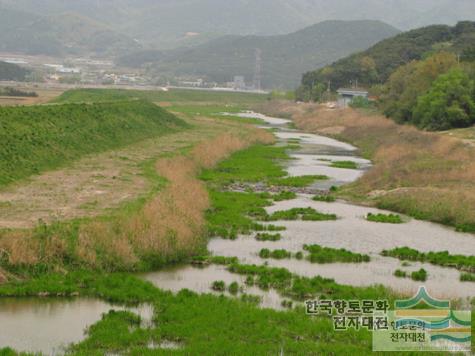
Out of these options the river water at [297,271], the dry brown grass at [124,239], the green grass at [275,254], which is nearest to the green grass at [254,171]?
the river water at [297,271]

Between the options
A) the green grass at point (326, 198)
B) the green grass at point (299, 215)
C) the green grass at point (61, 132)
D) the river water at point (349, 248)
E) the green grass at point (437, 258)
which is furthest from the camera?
the green grass at point (326, 198)

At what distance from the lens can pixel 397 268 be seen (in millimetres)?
24625

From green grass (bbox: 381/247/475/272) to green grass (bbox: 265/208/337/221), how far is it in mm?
6441

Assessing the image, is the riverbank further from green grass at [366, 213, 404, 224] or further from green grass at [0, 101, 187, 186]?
green grass at [0, 101, 187, 186]

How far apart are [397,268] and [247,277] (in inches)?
230

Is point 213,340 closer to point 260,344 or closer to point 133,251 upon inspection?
point 260,344

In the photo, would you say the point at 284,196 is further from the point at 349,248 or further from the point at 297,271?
the point at 297,271

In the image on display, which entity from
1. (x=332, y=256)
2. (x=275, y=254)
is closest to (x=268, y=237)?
(x=275, y=254)

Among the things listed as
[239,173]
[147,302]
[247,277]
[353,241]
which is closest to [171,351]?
[147,302]

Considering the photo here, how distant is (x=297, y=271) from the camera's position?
23.5m

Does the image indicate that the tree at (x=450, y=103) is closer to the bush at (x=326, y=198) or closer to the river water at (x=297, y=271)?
the bush at (x=326, y=198)

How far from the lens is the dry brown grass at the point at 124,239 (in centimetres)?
2125

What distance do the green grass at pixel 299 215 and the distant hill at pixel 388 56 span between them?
106469mm

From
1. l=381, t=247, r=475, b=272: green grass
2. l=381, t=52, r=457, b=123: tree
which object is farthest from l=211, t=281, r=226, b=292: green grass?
l=381, t=52, r=457, b=123: tree
